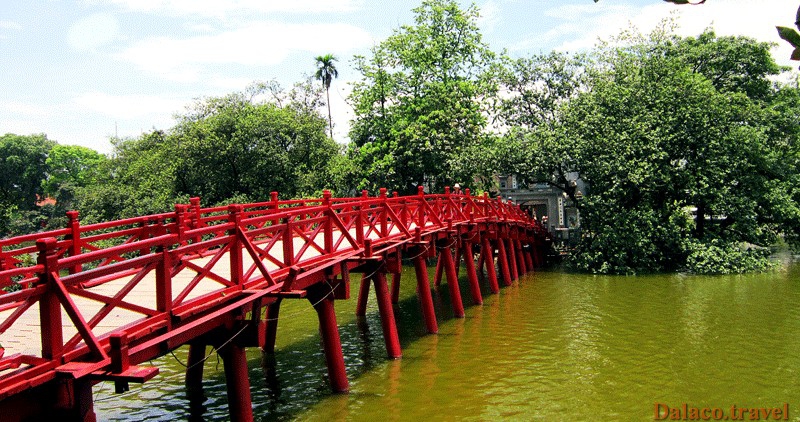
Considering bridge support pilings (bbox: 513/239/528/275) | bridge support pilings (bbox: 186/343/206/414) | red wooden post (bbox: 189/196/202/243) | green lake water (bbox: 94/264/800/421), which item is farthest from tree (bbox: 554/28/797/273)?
bridge support pilings (bbox: 186/343/206/414)

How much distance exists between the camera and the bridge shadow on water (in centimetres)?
1142

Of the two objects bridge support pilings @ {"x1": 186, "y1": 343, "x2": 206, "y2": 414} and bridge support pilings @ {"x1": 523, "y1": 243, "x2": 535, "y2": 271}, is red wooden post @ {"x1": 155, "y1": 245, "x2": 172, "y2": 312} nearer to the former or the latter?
bridge support pilings @ {"x1": 186, "y1": 343, "x2": 206, "y2": 414}

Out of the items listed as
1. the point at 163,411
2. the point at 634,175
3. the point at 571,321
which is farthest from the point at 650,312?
the point at 163,411

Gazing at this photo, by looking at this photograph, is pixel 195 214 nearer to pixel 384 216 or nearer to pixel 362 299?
pixel 384 216

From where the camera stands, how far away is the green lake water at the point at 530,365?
37.1ft

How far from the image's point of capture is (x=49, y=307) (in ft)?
20.1

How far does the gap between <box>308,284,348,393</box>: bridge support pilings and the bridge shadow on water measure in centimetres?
31

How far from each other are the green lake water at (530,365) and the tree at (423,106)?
14.1 m

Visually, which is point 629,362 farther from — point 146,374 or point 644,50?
point 644,50

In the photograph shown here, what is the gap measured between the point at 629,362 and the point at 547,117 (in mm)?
23083

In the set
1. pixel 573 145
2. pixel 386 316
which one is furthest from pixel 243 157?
pixel 386 316

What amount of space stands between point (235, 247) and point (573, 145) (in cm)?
2371

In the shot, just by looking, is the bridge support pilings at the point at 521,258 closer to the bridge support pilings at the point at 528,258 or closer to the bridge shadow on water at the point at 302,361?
the bridge support pilings at the point at 528,258

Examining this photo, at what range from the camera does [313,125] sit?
129 ft
